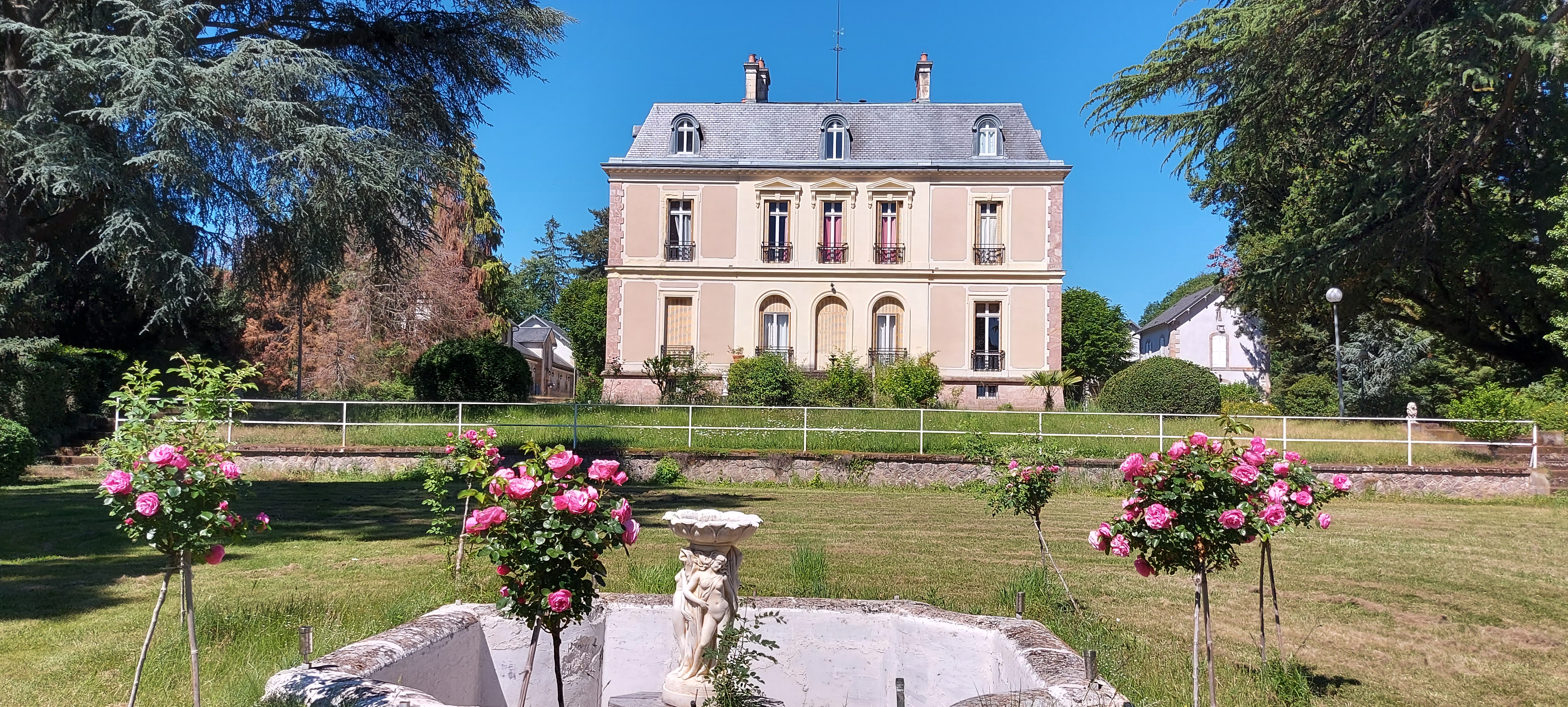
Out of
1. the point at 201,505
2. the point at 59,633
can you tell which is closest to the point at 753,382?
the point at 59,633

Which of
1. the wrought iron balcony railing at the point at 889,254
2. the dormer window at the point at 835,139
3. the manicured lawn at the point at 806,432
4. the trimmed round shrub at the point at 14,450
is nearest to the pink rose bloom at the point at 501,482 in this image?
the manicured lawn at the point at 806,432

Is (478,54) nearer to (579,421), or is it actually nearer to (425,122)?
(425,122)

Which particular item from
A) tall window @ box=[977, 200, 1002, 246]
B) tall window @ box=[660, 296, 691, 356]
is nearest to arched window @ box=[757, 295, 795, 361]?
tall window @ box=[660, 296, 691, 356]

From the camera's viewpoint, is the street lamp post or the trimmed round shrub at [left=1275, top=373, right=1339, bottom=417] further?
the trimmed round shrub at [left=1275, top=373, right=1339, bottom=417]

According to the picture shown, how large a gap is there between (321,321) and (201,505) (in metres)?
34.7

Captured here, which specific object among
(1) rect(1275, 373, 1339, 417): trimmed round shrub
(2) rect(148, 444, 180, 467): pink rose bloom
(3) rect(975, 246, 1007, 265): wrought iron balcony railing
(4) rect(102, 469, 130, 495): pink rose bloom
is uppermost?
(3) rect(975, 246, 1007, 265): wrought iron balcony railing

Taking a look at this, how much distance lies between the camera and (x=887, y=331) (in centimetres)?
2827

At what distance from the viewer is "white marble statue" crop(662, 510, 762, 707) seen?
4.98m

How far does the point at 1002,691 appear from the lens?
5051 millimetres

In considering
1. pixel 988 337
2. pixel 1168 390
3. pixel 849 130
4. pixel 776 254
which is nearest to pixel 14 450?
pixel 776 254

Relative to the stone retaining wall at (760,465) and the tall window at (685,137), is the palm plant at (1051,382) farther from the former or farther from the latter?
the tall window at (685,137)

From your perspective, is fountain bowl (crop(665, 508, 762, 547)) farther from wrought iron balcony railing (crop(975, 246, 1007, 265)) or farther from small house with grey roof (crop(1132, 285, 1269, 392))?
small house with grey roof (crop(1132, 285, 1269, 392))

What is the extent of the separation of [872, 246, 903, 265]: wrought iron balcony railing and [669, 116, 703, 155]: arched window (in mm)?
6374

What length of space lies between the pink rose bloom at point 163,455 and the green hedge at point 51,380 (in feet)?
40.2
